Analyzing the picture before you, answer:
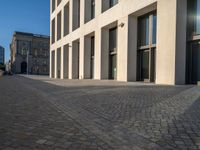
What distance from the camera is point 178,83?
14.4 meters

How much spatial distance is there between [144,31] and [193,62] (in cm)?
610

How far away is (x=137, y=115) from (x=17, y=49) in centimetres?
9548

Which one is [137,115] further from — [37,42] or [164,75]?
[37,42]

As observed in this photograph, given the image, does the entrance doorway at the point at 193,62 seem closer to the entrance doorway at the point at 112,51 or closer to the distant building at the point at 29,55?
the entrance doorway at the point at 112,51

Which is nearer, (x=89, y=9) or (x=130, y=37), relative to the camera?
(x=130, y=37)

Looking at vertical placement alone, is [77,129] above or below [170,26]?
below

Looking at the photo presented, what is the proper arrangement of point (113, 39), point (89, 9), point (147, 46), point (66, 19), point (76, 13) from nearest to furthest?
point (147, 46)
point (113, 39)
point (89, 9)
point (76, 13)
point (66, 19)

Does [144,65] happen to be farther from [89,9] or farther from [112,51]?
[89,9]

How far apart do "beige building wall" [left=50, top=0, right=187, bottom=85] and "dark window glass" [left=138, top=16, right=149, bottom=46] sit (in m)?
0.47

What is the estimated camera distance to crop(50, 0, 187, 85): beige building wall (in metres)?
14.3

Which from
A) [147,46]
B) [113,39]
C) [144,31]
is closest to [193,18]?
[147,46]

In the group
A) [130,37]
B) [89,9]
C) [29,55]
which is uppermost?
[89,9]

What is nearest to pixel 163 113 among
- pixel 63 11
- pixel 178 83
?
pixel 178 83

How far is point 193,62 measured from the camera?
48.1 feet
